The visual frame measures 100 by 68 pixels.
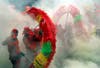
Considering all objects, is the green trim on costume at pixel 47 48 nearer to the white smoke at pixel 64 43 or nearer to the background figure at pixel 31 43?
the background figure at pixel 31 43

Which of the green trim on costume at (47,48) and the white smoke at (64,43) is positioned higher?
the white smoke at (64,43)

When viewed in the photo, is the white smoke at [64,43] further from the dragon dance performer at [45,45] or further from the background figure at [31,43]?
the dragon dance performer at [45,45]

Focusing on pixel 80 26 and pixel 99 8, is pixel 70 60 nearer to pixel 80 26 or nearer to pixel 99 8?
pixel 80 26

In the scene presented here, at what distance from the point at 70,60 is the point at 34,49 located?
0.96 m

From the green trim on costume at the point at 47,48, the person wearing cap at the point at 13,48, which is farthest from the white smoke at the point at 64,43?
the green trim on costume at the point at 47,48

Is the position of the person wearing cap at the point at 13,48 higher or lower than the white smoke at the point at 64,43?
lower

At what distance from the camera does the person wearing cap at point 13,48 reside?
184 inches

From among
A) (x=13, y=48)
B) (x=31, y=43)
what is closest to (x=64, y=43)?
(x=31, y=43)

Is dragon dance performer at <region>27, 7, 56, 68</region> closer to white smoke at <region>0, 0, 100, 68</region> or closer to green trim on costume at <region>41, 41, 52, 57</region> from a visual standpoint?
green trim on costume at <region>41, 41, 52, 57</region>

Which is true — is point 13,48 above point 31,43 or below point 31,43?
below

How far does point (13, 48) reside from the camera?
469 cm

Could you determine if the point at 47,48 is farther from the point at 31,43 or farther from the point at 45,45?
the point at 31,43

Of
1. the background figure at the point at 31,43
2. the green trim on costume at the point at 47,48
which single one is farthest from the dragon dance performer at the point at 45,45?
the background figure at the point at 31,43

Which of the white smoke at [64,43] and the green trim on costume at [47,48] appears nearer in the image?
the green trim on costume at [47,48]
